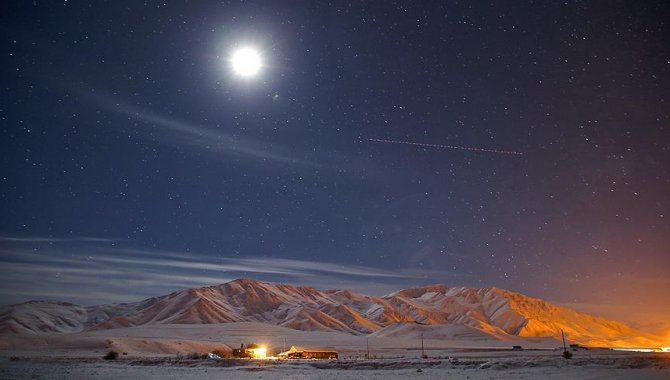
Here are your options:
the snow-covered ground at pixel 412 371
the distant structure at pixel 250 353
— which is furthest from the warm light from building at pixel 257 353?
the snow-covered ground at pixel 412 371

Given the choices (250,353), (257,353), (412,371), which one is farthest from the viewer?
(257,353)

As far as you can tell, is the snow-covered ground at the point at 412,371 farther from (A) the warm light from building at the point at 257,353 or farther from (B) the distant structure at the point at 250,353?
(A) the warm light from building at the point at 257,353

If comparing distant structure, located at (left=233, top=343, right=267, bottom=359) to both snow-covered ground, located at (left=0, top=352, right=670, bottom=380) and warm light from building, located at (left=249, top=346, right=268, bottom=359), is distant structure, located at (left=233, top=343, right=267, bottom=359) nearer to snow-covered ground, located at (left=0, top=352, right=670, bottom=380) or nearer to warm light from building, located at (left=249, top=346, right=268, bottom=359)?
warm light from building, located at (left=249, top=346, right=268, bottom=359)

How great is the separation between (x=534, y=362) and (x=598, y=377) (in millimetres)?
11666

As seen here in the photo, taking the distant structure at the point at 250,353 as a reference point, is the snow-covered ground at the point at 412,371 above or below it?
below

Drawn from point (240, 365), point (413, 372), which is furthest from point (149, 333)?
point (413, 372)

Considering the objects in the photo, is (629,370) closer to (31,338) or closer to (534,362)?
(534,362)

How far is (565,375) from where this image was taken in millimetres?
36125

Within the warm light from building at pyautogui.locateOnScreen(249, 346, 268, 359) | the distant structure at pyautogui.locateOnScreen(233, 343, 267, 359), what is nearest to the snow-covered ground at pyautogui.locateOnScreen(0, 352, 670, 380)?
the distant structure at pyautogui.locateOnScreen(233, 343, 267, 359)

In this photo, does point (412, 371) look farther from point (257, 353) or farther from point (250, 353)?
point (257, 353)

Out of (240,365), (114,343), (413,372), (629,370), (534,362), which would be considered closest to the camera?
(629,370)

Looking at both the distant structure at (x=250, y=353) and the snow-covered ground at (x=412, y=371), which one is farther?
the distant structure at (x=250, y=353)

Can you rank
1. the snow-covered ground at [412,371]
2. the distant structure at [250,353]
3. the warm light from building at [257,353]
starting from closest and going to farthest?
the snow-covered ground at [412,371] < the distant structure at [250,353] < the warm light from building at [257,353]

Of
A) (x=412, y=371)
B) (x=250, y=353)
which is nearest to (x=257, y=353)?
(x=250, y=353)
